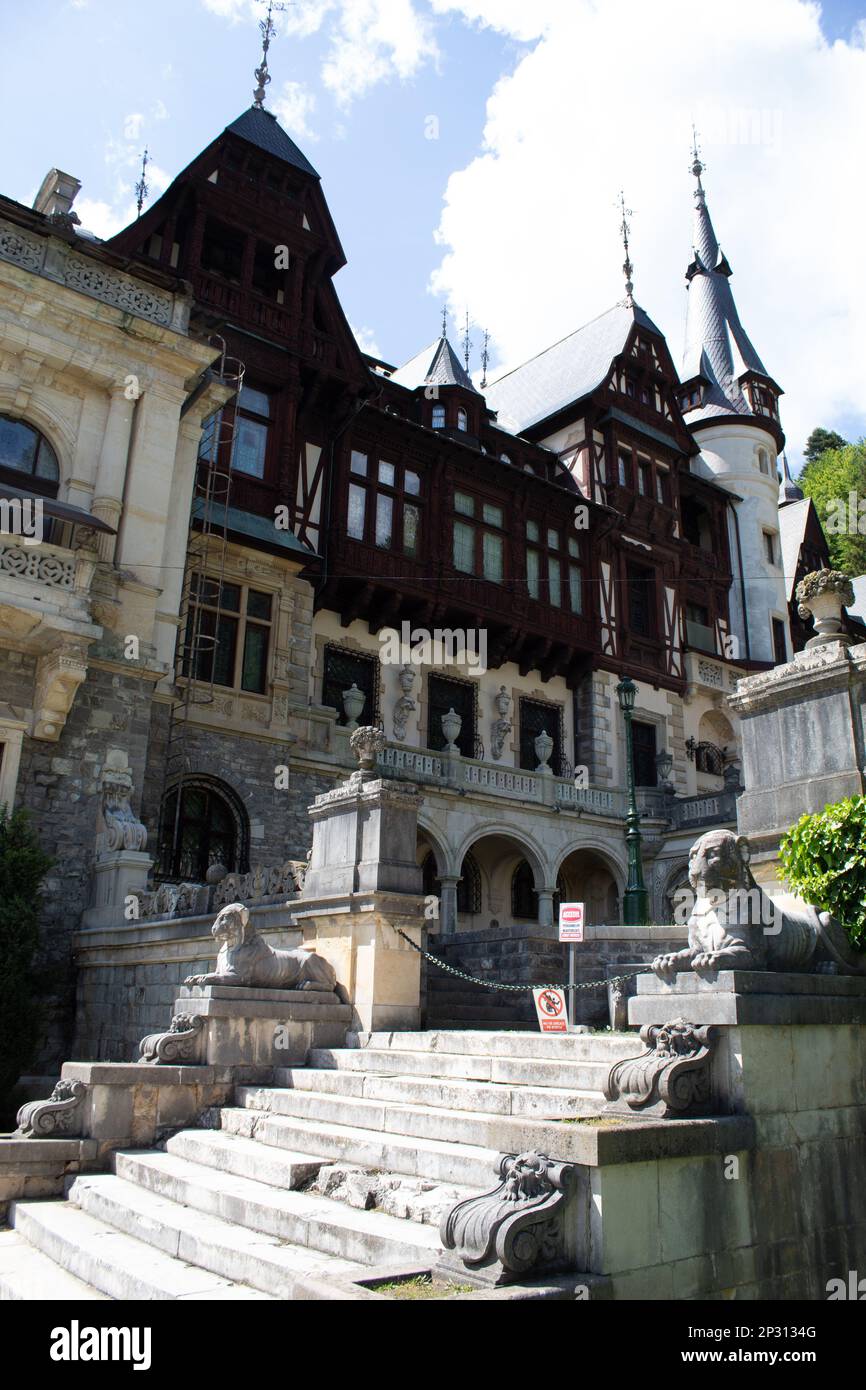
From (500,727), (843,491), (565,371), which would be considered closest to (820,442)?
(843,491)

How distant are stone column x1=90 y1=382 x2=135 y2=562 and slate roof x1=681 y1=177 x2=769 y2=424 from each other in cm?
2433

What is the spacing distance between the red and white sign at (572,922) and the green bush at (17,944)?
25.0 feet

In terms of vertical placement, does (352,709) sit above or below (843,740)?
above

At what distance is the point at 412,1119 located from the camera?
656 centimetres

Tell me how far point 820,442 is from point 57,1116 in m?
67.7

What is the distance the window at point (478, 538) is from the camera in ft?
90.0

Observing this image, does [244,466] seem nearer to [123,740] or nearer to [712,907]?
[123,740]

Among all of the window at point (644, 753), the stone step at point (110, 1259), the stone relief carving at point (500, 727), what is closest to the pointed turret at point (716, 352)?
the window at point (644, 753)

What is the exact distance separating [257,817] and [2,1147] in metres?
13.2

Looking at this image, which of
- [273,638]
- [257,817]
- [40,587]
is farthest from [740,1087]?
[273,638]

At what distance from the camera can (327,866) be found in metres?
10.1

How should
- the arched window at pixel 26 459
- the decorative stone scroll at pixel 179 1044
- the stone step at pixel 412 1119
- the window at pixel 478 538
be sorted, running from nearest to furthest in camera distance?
the stone step at pixel 412 1119
the decorative stone scroll at pixel 179 1044
the arched window at pixel 26 459
the window at pixel 478 538

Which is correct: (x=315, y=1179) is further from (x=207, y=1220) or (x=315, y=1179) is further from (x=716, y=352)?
(x=716, y=352)

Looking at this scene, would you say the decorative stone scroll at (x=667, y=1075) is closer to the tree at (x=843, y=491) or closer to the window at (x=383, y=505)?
the window at (x=383, y=505)
